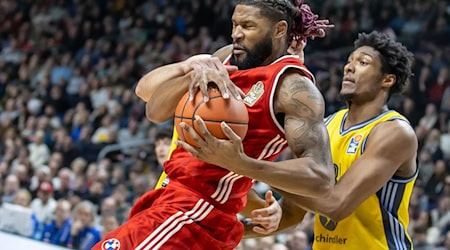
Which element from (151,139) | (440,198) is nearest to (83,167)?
(151,139)

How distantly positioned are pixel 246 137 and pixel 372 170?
0.80 metres

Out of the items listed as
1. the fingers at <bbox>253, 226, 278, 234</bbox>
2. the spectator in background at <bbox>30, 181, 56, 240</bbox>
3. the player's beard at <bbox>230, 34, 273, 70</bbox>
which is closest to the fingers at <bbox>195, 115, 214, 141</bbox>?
the player's beard at <bbox>230, 34, 273, 70</bbox>

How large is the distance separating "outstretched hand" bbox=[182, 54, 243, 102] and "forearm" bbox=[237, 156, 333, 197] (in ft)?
0.99

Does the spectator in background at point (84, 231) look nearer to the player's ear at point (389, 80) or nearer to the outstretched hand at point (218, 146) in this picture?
the player's ear at point (389, 80)

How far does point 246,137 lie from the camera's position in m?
3.83

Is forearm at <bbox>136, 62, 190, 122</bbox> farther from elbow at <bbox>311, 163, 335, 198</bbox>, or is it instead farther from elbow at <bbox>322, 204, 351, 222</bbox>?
elbow at <bbox>322, 204, 351, 222</bbox>

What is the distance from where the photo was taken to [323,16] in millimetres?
14969

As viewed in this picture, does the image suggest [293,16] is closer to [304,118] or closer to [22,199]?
[304,118]

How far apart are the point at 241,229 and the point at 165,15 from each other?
13.4 m

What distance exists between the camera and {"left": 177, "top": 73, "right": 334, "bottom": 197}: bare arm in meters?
3.49

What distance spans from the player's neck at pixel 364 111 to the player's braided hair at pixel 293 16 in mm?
588

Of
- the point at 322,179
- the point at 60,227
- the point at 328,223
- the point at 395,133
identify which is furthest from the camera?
the point at 60,227

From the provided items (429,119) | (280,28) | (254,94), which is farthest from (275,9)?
(429,119)

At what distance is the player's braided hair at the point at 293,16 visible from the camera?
3963 millimetres
